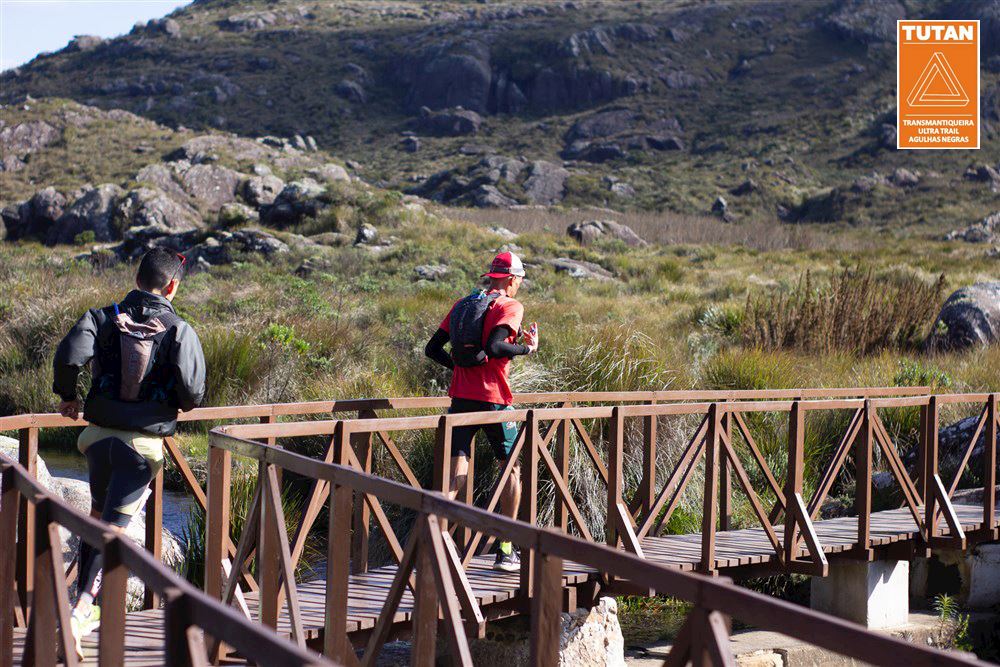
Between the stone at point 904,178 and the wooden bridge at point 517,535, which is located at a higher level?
the stone at point 904,178

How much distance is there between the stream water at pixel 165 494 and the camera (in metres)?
8.43

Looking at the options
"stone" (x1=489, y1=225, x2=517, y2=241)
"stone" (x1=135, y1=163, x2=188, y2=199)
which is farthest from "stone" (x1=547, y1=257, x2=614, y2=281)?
"stone" (x1=135, y1=163, x2=188, y2=199)

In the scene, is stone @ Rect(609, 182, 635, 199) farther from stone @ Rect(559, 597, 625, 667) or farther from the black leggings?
the black leggings

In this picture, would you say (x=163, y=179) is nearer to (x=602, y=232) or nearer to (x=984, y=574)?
(x=602, y=232)

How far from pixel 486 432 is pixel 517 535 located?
316 centimetres

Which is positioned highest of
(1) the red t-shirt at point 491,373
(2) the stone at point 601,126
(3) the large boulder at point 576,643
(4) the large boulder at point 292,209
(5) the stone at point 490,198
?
(2) the stone at point 601,126

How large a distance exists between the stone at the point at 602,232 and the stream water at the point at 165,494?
22.9 meters

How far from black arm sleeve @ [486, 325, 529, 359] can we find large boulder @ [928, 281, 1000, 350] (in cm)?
1059

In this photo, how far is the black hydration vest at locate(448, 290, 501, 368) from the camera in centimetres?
628

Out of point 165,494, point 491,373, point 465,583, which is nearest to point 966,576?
point 491,373

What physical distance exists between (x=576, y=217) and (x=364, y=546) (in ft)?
120

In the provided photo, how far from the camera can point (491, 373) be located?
6.44 metres

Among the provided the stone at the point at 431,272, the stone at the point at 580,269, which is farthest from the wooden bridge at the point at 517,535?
the stone at the point at 580,269

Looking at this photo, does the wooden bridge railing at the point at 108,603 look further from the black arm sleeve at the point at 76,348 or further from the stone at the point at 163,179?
the stone at the point at 163,179
